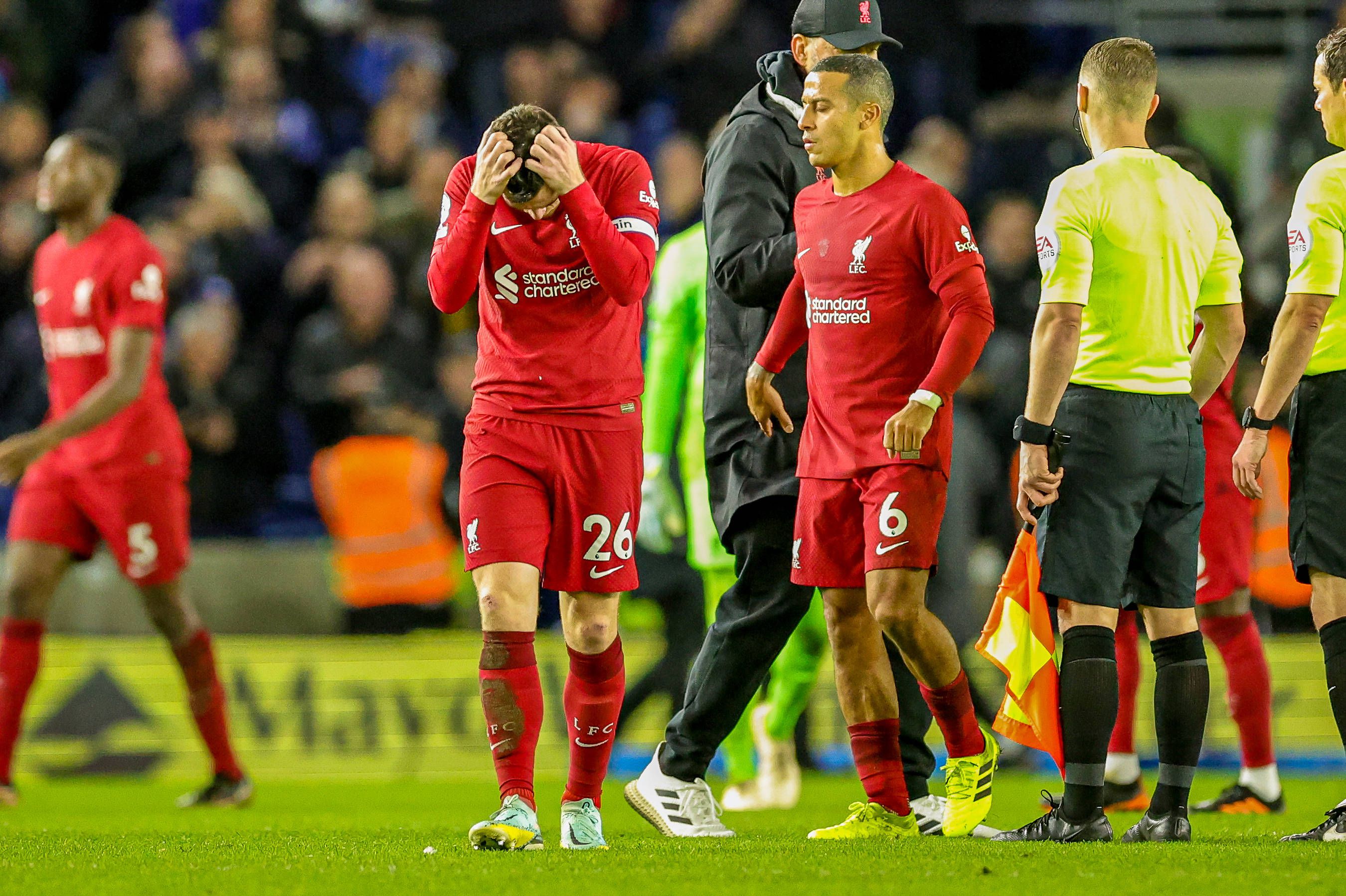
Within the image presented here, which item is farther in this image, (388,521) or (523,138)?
(388,521)

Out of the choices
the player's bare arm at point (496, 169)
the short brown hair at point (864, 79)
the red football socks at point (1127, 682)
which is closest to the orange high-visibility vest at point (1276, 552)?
the red football socks at point (1127, 682)

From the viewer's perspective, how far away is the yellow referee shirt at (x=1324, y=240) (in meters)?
5.67

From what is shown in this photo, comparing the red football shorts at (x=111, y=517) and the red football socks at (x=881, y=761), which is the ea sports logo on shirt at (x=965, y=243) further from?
the red football shorts at (x=111, y=517)

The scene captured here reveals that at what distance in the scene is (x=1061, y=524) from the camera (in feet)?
17.9

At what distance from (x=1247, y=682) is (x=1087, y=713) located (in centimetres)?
207

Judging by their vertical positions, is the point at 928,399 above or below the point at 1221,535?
above

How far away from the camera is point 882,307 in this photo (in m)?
5.78

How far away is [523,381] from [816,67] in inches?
57.6

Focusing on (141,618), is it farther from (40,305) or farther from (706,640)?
(706,640)

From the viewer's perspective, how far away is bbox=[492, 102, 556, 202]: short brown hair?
5.35m

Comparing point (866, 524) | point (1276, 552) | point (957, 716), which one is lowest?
point (1276, 552)

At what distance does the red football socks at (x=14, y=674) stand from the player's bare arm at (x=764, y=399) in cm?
365

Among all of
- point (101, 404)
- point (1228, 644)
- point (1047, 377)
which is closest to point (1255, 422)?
point (1047, 377)

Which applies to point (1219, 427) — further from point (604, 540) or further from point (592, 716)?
point (592, 716)
